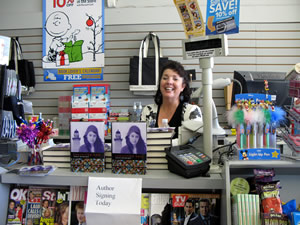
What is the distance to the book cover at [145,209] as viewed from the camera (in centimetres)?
124

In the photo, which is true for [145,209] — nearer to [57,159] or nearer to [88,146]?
[88,146]

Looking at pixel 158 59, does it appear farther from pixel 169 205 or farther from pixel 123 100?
pixel 169 205

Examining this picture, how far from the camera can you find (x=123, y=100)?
427cm

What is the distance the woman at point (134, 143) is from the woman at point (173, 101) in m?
1.04

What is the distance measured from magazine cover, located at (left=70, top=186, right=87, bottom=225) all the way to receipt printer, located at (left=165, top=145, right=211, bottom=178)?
0.44m

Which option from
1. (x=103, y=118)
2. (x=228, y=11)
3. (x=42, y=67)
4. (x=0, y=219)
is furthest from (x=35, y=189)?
(x=42, y=67)

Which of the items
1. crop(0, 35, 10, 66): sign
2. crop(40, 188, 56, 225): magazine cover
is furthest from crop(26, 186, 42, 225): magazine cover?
crop(0, 35, 10, 66): sign

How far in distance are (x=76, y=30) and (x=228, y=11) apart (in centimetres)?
351

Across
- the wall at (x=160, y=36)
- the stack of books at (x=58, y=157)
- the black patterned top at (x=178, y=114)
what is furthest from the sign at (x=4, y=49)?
the wall at (x=160, y=36)

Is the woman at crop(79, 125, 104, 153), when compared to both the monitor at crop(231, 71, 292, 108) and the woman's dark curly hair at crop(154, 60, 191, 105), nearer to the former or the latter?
the monitor at crop(231, 71, 292, 108)

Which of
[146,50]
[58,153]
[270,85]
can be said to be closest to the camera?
[58,153]

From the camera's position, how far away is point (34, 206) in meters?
1.34

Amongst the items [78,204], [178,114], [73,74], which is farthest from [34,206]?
[73,74]

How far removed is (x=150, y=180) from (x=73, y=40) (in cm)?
370
